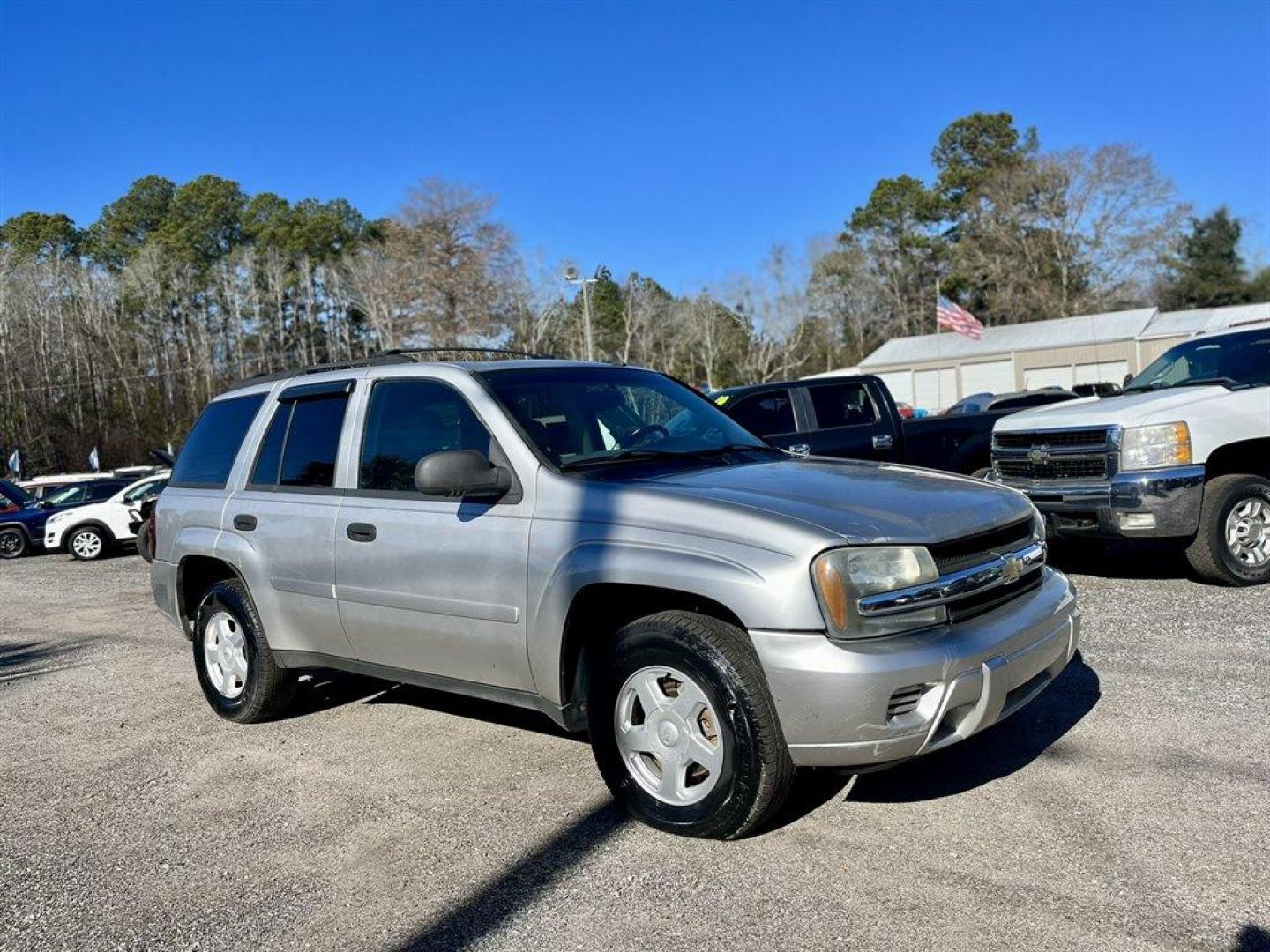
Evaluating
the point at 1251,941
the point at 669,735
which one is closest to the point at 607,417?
the point at 669,735

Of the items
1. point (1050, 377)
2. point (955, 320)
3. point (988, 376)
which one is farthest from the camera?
point (988, 376)

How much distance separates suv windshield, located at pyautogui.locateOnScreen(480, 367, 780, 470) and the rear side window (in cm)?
95

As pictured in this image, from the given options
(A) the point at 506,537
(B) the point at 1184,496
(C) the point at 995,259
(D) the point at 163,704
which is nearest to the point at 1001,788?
(A) the point at 506,537

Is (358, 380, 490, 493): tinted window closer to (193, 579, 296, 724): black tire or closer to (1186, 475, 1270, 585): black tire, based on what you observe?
(193, 579, 296, 724): black tire

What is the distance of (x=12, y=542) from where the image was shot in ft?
63.4

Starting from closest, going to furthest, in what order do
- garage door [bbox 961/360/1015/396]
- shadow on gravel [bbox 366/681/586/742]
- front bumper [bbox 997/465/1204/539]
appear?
shadow on gravel [bbox 366/681/586/742], front bumper [bbox 997/465/1204/539], garage door [bbox 961/360/1015/396]

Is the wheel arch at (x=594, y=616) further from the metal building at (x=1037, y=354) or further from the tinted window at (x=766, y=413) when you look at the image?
the metal building at (x=1037, y=354)

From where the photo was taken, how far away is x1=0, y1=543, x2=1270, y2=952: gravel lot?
312cm

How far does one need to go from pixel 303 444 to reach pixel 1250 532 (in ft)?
21.6

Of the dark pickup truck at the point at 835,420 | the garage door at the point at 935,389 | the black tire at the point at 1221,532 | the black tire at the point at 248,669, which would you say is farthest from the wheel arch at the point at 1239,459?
the garage door at the point at 935,389

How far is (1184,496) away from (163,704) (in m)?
6.94

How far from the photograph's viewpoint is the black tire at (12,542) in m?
19.2

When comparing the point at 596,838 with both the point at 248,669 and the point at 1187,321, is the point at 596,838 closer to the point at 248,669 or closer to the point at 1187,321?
the point at 248,669

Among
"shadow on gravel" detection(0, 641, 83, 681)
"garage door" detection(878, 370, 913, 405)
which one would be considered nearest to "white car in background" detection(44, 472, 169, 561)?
"shadow on gravel" detection(0, 641, 83, 681)
